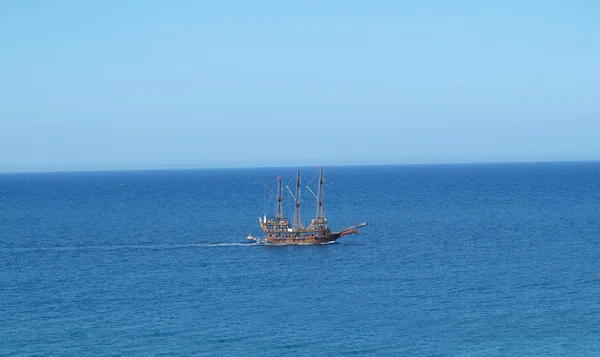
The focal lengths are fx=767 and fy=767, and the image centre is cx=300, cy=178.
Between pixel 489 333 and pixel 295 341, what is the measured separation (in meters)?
16.0

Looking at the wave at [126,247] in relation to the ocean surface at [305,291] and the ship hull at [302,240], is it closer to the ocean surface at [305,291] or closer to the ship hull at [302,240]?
the ocean surface at [305,291]

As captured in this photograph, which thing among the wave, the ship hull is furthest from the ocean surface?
the ship hull

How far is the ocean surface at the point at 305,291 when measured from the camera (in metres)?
61.3

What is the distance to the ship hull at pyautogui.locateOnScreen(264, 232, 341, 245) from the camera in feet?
374

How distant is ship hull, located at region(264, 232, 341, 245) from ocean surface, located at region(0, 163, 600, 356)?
1501 millimetres

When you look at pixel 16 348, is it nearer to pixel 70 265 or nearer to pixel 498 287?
pixel 70 265

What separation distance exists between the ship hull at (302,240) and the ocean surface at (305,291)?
4.92ft

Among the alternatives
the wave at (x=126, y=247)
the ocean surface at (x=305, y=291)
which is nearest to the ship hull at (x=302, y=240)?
the ocean surface at (x=305, y=291)

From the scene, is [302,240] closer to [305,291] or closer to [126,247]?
[126,247]

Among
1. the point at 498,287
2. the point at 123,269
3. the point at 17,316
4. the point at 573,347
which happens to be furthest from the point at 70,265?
the point at 573,347

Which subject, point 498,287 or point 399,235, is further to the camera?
point 399,235

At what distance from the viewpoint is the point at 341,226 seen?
5531 inches

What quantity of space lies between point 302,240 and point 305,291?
35.5 metres

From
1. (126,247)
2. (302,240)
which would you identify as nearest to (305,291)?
(302,240)
